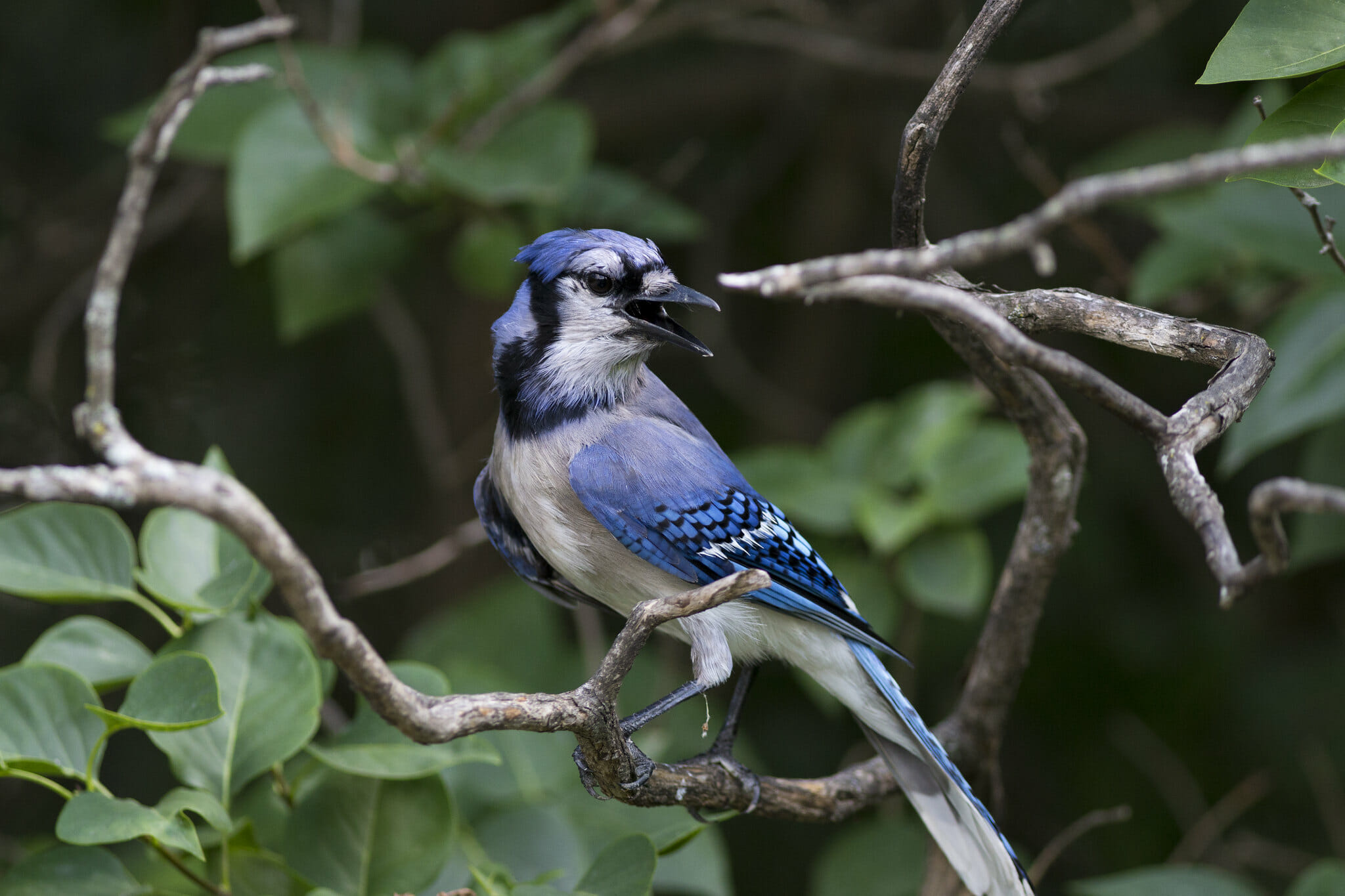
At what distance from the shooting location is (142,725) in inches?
56.9

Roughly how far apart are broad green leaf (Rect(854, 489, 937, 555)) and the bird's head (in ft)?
2.90

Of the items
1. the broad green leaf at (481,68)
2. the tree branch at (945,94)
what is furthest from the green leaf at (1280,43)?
the broad green leaf at (481,68)

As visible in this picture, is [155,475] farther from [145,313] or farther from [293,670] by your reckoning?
[145,313]

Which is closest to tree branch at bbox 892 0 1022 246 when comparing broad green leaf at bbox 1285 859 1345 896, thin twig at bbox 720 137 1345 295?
thin twig at bbox 720 137 1345 295

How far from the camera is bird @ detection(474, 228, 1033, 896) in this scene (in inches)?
73.6

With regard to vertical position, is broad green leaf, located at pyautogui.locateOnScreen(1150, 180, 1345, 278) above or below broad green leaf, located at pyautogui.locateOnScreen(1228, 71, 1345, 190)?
below

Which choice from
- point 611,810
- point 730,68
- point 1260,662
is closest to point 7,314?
point 730,68

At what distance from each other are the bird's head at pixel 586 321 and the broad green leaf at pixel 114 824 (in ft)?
2.82

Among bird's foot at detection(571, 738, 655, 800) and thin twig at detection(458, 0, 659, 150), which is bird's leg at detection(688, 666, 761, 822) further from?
thin twig at detection(458, 0, 659, 150)

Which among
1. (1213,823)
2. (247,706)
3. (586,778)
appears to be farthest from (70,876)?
(1213,823)

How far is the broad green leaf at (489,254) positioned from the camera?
3072 mm

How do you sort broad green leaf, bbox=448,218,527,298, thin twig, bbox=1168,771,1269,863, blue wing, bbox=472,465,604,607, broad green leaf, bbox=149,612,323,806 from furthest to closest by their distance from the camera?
1. broad green leaf, bbox=448,218,527,298
2. thin twig, bbox=1168,771,1269,863
3. blue wing, bbox=472,465,604,607
4. broad green leaf, bbox=149,612,323,806

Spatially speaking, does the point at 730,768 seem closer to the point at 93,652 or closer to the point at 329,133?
the point at 93,652

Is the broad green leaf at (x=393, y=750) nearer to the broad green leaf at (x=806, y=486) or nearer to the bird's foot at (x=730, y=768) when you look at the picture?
the bird's foot at (x=730, y=768)
